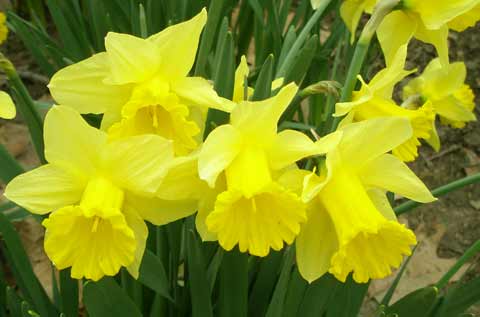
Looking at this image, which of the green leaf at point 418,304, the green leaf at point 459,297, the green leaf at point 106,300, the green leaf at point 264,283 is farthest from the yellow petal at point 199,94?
the green leaf at point 459,297

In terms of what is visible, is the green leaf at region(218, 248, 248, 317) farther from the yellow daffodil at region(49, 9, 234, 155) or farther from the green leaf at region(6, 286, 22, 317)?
the green leaf at region(6, 286, 22, 317)

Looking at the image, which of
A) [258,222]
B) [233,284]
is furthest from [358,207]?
[233,284]

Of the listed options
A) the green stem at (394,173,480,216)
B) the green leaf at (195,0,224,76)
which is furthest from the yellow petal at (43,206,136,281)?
the green stem at (394,173,480,216)

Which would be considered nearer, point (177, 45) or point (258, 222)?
point (258, 222)

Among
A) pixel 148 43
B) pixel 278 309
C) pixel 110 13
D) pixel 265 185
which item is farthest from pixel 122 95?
pixel 110 13

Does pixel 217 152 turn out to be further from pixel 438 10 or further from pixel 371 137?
pixel 438 10

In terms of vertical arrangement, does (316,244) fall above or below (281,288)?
above

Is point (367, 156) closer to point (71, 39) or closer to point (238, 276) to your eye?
point (238, 276)
